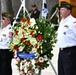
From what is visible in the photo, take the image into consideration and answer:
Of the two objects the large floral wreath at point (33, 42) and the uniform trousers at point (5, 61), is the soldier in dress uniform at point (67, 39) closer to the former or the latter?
the large floral wreath at point (33, 42)

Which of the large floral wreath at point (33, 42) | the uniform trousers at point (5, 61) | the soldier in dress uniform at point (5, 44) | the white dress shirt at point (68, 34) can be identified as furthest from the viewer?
the uniform trousers at point (5, 61)

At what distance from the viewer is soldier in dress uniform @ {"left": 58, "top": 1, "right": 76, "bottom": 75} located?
18.3ft

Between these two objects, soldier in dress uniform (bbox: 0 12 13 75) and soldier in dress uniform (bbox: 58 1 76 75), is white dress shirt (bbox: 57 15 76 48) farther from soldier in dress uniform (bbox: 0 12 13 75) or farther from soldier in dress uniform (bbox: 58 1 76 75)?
soldier in dress uniform (bbox: 0 12 13 75)

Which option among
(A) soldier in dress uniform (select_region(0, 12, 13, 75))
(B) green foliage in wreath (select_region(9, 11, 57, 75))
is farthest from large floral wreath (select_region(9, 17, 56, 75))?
(A) soldier in dress uniform (select_region(0, 12, 13, 75))

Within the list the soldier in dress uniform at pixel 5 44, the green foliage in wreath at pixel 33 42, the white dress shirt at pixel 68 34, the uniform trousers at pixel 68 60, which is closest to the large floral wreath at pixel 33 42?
the green foliage in wreath at pixel 33 42

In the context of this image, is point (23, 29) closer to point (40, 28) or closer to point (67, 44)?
point (40, 28)

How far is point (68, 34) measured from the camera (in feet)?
18.4

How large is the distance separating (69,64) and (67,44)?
1.12 feet

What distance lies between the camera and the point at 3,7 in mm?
21109

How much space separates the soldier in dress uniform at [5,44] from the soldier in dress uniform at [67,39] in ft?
3.21

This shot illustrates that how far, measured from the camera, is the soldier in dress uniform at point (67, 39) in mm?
5582

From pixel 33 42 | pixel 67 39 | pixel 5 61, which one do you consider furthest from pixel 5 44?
pixel 67 39

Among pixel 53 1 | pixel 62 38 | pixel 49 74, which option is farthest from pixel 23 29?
pixel 53 1

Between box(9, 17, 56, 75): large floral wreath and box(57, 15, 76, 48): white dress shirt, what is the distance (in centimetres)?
13
